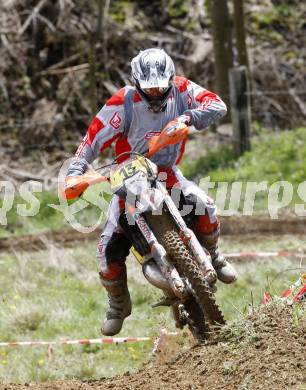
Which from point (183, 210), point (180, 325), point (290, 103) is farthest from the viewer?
point (290, 103)

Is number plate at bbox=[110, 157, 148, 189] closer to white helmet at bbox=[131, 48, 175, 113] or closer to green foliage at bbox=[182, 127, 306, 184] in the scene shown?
white helmet at bbox=[131, 48, 175, 113]

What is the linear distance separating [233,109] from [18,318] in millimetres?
5814

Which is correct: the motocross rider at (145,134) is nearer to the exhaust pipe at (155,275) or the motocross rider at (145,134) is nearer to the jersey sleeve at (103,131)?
the jersey sleeve at (103,131)

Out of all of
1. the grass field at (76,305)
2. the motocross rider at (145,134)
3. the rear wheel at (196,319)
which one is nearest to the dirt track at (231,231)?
the grass field at (76,305)

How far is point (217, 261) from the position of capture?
22.5ft

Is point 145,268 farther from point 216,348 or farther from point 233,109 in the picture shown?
point 233,109

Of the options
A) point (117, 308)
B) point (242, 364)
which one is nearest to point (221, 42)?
point (117, 308)

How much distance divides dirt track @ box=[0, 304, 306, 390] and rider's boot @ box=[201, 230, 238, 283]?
1.14 metres

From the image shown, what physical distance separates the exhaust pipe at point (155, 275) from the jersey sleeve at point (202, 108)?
45.2 inches

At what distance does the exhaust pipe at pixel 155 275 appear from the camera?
18.9 feet

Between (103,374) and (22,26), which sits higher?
(22,26)

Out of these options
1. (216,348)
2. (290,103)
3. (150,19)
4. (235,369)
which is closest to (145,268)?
(216,348)

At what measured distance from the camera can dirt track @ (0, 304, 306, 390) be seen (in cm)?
469

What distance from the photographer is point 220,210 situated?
37.3 feet
